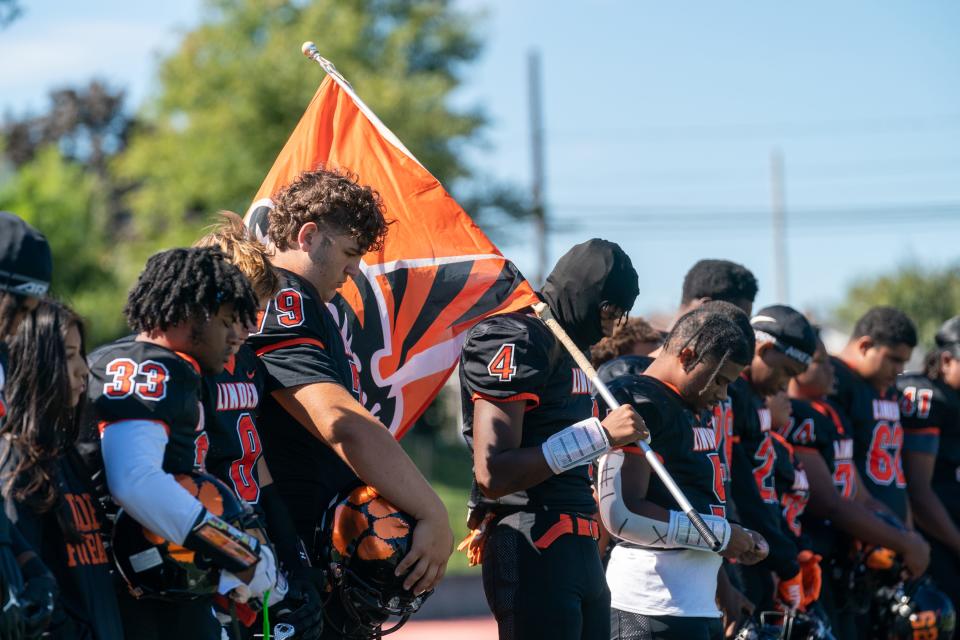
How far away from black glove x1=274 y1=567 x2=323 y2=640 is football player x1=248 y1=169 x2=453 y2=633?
279 millimetres

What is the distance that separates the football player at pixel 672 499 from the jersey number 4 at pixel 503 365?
0.73 metres

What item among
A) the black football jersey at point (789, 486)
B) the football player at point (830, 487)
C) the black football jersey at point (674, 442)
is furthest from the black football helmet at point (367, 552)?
the football player at point (830, 487)

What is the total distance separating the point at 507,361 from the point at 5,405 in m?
1.77

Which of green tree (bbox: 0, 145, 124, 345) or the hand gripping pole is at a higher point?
green tree (bbox: 0, 145, 124, 345)

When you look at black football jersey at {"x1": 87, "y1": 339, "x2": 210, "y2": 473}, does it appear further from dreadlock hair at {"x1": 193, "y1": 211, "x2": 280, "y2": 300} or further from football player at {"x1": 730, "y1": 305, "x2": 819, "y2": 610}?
football player at {"x1": 730, "y1": 305, "x2": 819, "y2": 610}

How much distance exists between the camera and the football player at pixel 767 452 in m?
5.87

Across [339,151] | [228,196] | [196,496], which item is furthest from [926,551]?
[228,196]

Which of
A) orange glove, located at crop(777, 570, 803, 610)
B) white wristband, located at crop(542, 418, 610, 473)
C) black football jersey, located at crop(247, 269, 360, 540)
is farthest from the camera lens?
orange glove, located at crop(777, 570, 803, 610)

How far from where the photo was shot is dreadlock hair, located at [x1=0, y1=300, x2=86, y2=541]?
337cm

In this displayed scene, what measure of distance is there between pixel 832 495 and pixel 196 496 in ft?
13.7

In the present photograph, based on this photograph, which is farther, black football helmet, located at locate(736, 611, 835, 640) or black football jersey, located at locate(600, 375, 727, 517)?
black football helmet, located at locate(736, 611, 835, 640)

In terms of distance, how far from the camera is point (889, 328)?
7551mm

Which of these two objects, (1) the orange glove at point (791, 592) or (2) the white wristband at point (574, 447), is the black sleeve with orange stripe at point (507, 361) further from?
(1) the orange glove at point (791, 592)

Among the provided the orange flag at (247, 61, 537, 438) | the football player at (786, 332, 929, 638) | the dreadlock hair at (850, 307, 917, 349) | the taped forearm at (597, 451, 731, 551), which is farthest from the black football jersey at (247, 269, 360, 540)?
the dreadlock hair at (850, 307, 917, 349)
